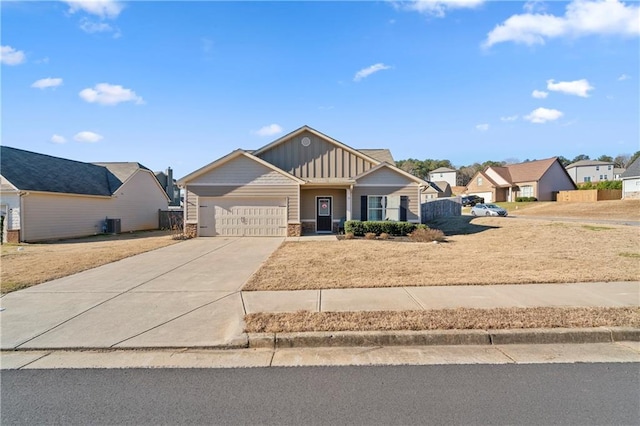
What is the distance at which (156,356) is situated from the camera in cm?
422

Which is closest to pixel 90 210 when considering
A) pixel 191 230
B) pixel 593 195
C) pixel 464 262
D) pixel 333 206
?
pixel 191 230

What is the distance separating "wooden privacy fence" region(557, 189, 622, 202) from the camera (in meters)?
39.2

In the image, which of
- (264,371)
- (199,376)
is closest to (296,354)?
(264,371)

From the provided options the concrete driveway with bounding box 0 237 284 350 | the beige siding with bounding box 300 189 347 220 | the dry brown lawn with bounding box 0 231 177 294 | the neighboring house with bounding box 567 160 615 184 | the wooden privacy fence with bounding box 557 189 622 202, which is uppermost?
the neighboring house with bounding box 567 160 615 184

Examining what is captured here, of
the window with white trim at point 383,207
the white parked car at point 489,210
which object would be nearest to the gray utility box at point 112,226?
the window with white trim at point 383,207

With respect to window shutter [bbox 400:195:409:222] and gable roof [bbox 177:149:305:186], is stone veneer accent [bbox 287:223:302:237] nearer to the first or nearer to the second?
gable roof [bbox 177:149:305:186]

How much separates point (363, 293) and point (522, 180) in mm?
50381

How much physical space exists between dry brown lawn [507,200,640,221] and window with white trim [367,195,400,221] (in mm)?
22077

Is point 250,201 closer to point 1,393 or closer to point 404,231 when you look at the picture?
point 404,231

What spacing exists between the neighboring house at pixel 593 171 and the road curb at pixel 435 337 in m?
75.9

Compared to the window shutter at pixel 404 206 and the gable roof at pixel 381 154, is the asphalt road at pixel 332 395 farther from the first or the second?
the gable roof at pixel 381 154

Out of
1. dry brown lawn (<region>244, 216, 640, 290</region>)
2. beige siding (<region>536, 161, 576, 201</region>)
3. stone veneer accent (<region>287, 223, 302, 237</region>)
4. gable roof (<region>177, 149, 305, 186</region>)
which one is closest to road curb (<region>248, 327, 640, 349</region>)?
dry brown lawn (<region>244, 216, 640, 290</region>)

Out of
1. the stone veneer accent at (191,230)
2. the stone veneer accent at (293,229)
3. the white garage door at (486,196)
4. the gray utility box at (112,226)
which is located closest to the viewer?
the stone veneer accent at (191,230)

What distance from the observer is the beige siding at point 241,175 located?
1795cm
